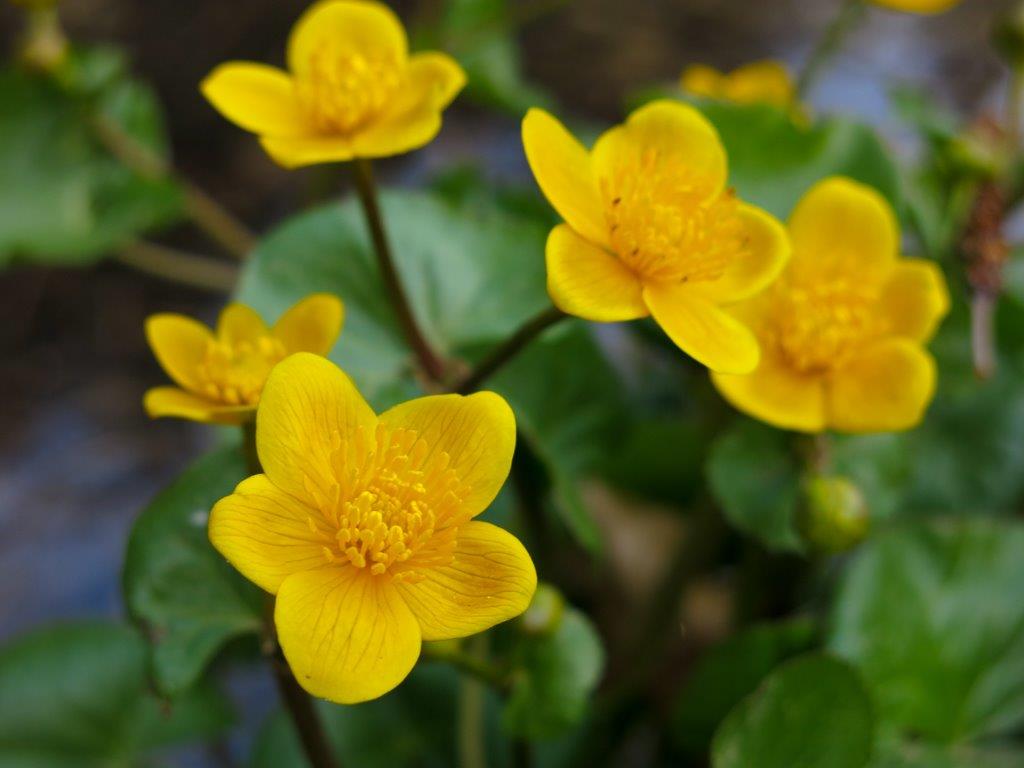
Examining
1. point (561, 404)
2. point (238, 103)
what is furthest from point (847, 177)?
point (238, 103)

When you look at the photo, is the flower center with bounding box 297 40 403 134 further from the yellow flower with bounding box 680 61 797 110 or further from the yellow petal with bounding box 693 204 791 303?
the yellow flower with bounding box 680 61 797 110

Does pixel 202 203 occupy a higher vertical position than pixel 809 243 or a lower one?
lower

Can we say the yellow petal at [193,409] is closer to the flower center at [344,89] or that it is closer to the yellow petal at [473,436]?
the yellow petal at [473,436]

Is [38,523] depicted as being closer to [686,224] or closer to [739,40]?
[686,224]

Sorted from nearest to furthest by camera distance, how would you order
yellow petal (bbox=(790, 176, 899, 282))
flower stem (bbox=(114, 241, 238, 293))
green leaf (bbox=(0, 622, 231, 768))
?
yellow petal (bbox=(790, 176, 899, 282)) < green leaf (bbox=(0, 622, 231, 768)) < flower stem (bbox=(114, 241, 238, 293))

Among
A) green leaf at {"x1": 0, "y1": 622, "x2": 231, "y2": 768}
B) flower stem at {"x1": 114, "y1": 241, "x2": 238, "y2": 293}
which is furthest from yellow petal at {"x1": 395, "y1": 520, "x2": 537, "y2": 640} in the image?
flower stem at {"x1": 114, "y1": 241, "x2": 238, "y2": 293}

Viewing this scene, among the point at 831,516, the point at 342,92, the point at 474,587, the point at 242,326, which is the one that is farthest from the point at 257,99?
the point at 831,516
